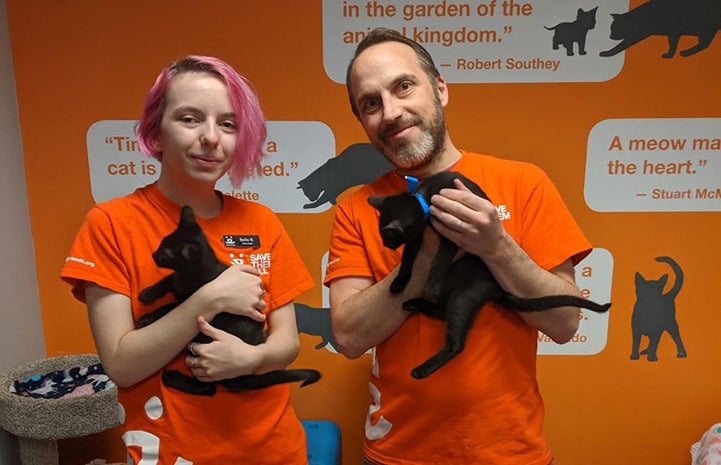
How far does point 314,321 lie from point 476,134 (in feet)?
2.88

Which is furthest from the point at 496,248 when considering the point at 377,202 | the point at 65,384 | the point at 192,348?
the point at 65,384

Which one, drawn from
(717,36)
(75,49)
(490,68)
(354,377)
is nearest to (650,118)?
(717,36)

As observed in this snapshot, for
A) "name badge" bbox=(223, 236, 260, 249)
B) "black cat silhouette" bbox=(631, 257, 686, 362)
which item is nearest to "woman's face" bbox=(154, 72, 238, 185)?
"name badge" bbox=(223, 236, 260, 249)

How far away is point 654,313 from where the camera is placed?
5.81 feet

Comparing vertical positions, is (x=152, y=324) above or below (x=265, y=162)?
below

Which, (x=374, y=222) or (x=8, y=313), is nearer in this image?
(x=374, y=222)

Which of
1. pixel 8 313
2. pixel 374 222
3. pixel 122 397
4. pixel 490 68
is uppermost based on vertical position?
pixel 490 68

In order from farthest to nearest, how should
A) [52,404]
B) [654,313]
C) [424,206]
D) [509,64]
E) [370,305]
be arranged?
1. [654,313]
2. [509,64]
3. [52,404]
4. [370,305]
5. [424,206]

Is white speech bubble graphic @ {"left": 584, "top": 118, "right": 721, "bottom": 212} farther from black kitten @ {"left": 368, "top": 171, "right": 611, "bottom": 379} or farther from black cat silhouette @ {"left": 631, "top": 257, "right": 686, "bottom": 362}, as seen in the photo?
black kitten @ {"left": 368, "top": 171, "right": 611, "bottom": 379}

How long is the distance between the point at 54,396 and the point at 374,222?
1.36 m

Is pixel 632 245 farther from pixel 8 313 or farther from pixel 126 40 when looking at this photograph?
pixel 8 313

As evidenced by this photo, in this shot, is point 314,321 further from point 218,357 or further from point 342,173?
point 218,357

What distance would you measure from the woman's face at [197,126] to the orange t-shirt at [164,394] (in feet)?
0.32

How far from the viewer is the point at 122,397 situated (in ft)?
3.04
